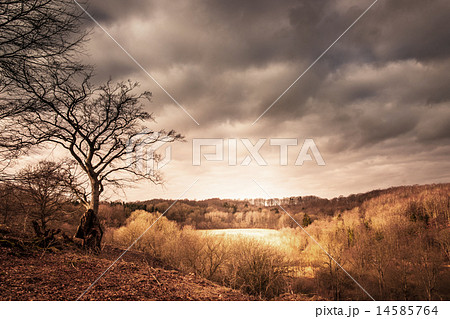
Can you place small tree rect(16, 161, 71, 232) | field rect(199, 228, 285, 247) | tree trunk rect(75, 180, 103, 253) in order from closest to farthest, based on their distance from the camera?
small tree rect(16, 161, 71, 232) → tree trunk rect(75, 180, 103, 253) → field rect(199, 228, 285, 247)

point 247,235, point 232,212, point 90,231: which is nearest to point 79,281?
point 90,231

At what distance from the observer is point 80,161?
426 inches

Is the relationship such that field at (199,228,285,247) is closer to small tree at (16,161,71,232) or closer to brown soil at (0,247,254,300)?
small tree at (16,161,71,232)

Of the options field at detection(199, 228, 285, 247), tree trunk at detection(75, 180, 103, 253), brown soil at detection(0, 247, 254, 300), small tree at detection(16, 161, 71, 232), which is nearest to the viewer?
brown soil at detection(0, 247, 254, 300)

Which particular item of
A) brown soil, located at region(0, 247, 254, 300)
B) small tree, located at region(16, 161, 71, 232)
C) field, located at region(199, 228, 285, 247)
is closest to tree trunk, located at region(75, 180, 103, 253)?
small tree, located at region(16, 161, 71, 232)

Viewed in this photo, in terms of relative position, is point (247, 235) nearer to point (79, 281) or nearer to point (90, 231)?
point (90, 231)

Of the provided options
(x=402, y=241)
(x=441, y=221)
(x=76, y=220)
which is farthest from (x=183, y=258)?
(x=441, y=221)

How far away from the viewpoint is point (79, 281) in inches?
193

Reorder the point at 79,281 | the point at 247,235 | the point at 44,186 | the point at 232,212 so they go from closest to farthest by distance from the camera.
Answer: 1. the point at 79,281
2. the point at 44,186
3. the point at 247,235
4. the point at 232,212

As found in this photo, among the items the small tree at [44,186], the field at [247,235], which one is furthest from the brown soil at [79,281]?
the field at [247,235]

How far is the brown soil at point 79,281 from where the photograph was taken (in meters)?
4.32

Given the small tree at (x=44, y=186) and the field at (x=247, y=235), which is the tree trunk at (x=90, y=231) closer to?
the small tree at (x=44, y=186)

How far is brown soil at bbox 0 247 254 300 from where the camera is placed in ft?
14.2

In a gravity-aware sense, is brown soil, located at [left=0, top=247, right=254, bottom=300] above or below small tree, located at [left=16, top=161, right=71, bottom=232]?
below
